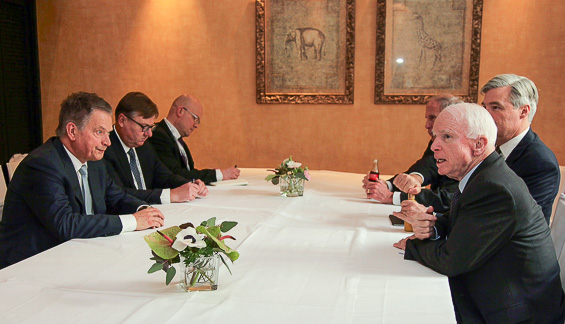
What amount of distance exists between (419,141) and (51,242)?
3.94 meters

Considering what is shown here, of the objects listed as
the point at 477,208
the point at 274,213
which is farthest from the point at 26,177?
the point at 477,208

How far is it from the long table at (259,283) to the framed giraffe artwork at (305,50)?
307 centimetres

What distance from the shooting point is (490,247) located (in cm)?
172

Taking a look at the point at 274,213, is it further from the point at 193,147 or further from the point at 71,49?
the point at 71,49

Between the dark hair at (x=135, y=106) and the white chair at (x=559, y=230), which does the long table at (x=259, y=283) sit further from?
the dark hair at (x=135, y=106)

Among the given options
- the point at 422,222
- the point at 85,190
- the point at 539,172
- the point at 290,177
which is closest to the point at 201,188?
the point at 290,177

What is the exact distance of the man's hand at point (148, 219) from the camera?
2262 millimetres

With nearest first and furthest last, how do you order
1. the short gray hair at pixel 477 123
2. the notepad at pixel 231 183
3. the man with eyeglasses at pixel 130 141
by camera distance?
the short gray hair at pixel 477 123
the man with eyeglasses at pixel 130 141
the notepad at pixel 231 183

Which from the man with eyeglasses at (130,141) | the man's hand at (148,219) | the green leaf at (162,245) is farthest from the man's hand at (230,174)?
the green leaf at (162,245)

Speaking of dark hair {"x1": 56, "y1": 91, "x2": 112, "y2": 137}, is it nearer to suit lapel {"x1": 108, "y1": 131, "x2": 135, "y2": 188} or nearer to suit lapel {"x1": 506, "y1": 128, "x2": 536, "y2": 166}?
suit lapel {"x1": 108, "y1": 131, "x2": 135, "y2": 188}

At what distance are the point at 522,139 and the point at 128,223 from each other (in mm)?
1927

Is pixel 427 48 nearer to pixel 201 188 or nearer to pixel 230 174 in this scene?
pixel 230 174

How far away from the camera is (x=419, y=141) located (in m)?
5.28

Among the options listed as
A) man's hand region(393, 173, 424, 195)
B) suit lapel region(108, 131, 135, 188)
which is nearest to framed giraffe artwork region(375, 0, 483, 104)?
man's hand region(393, 173, 424, 195)
